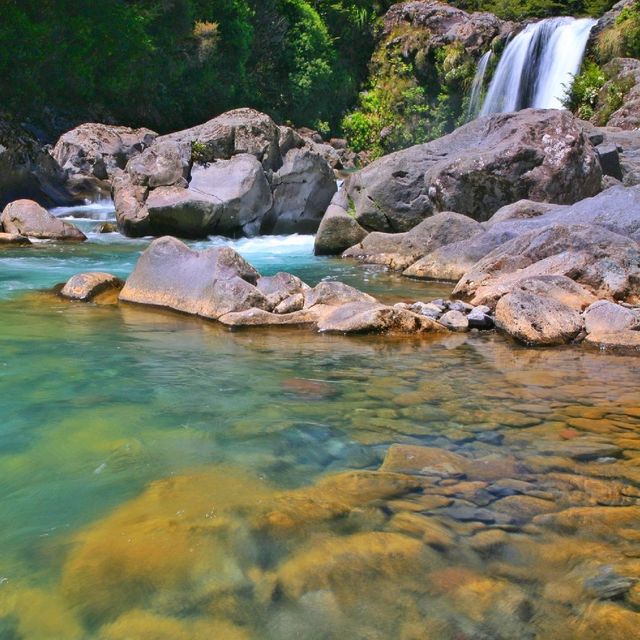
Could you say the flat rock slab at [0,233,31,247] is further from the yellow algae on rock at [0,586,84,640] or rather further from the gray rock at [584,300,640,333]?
the yellow algae on rock at [0,586,84,640]

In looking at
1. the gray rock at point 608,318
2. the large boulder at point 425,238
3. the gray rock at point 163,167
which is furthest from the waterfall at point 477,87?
the gray rock at point 608,318

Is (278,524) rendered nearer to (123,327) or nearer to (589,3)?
(123,327)

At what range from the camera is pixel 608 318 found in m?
6.50

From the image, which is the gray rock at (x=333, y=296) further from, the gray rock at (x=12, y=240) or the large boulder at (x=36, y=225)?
the large boulder at (x=36, y=225)

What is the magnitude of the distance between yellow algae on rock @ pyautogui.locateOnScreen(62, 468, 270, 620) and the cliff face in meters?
26.1

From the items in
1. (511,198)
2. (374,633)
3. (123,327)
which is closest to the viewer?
(374,633)

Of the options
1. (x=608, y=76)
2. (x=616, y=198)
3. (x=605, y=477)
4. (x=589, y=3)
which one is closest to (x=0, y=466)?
(x=605, y=477)

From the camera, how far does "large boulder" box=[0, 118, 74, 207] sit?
1650 cm

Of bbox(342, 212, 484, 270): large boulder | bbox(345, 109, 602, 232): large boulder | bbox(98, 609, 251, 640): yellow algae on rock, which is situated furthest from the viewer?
bbox(345, 109, 602, 232): large boulder

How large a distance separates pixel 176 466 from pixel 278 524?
31.3 inches

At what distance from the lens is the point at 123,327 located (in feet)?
22.0

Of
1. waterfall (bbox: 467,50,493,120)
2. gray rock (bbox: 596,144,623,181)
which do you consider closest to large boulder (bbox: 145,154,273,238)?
gray rock (bbox: 596,144,623,181)

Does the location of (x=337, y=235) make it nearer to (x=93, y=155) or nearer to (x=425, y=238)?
(x=425, y=238)

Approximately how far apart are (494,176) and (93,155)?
486 inches
